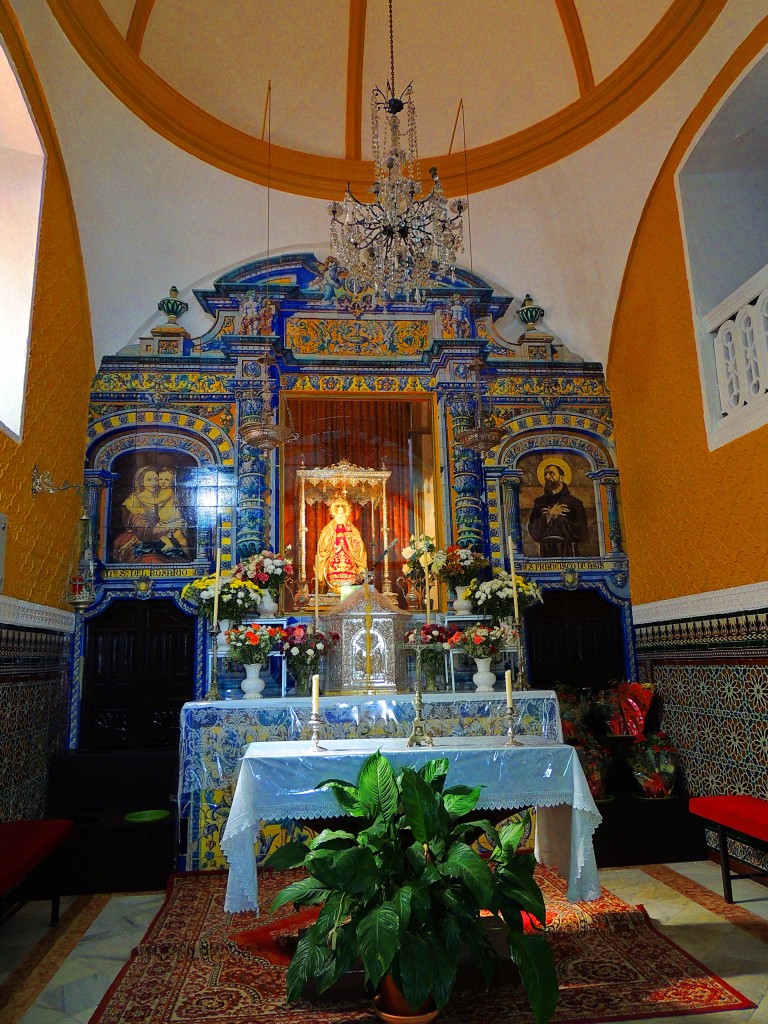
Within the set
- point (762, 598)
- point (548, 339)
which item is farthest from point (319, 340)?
point (762, 598)

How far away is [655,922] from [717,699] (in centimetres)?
225

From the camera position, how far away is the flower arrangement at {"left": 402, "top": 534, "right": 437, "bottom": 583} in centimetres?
754

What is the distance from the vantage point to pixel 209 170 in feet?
27.8

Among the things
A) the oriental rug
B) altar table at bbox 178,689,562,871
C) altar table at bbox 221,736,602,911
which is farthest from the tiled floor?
altar table at bbox 221,736,602,911

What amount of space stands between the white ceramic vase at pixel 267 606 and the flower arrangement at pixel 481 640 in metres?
1.78

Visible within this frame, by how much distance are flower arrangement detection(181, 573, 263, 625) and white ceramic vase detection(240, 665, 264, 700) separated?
0.46 meters

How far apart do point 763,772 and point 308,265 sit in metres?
6.79

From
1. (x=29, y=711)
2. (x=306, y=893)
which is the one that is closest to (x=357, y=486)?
(x=29, y=711)

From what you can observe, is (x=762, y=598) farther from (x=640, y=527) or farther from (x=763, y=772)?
(x=640, y=527)

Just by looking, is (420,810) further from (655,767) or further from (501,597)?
(655,767)

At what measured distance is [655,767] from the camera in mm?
6906

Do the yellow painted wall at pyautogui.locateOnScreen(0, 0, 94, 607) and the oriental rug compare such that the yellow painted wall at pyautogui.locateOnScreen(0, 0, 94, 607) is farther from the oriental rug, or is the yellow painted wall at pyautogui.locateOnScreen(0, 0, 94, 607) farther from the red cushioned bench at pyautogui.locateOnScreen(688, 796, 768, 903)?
the red cushioned bench at pyautogui.locateOnScreen(688, 796, 768, 903)

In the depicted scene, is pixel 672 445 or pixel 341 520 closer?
pixel 672 445

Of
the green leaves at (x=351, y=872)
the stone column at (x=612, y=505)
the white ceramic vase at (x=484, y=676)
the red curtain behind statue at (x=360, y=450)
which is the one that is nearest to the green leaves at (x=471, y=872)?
the green leaves at (x=351, y=872)
